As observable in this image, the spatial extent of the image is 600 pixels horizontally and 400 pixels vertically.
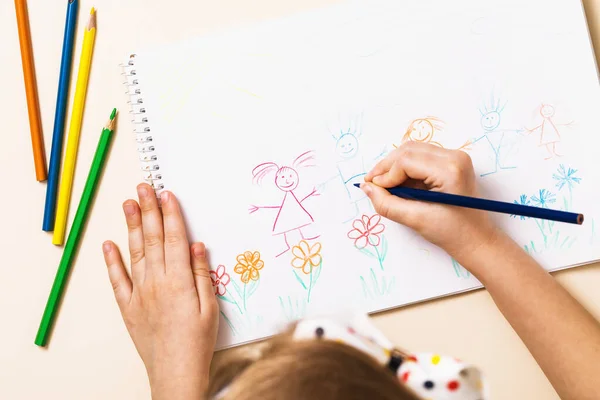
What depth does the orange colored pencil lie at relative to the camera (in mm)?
636

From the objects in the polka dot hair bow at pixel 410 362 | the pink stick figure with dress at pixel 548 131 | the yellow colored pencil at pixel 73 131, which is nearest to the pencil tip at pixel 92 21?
the yellow colored pencil at pixel 73 131

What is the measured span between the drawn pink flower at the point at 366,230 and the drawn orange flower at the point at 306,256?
42 millimetres

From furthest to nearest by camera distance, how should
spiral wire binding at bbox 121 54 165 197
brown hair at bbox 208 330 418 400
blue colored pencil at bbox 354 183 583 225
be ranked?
spiral wire binding at bbox 121 54 165 197 → blue colored pencil at bbox 354 183 583 225 → brown hair at bbox 208 330 418 400

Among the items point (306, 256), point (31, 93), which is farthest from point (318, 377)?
point (31, 93)

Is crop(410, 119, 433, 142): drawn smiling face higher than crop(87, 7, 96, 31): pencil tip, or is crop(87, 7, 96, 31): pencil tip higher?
crop(87, 7, 96, 31): pencil tip

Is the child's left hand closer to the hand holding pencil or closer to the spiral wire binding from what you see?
the spiral wire binding

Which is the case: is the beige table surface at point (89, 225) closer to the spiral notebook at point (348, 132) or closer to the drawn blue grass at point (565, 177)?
the spiral notebook at point (348, 132)

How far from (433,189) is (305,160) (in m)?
0.14

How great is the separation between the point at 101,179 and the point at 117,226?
0.06 m

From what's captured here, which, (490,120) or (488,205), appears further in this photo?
(490,120)

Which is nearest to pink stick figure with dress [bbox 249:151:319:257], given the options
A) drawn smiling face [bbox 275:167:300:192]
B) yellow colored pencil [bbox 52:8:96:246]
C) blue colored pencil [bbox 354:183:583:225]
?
drawn smiling face [bbox 275:167:300:192]

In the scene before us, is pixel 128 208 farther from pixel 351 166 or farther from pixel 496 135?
pixel 496 135

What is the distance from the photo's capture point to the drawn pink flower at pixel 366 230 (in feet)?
2.08

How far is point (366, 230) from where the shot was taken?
2.08ft
